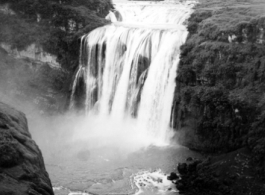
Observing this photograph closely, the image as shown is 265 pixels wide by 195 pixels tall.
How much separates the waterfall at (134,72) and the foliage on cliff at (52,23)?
67.6 inches

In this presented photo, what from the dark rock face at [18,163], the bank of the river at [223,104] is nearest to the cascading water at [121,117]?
the bank of the river at [223,104]

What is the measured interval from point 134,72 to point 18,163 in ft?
61.3

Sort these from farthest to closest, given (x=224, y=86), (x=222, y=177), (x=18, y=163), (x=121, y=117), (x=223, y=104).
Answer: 1. (x=121, y=117)
2. (x=224, y=86)
3. (x=223, y=104)
4. (x=222, y=177)
5. (x=18, y=163)

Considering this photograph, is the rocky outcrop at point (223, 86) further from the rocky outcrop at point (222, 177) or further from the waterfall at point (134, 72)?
the rocky outcrop at point (222, 177)

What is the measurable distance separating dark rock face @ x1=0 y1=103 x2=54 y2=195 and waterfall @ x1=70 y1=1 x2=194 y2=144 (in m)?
15.3

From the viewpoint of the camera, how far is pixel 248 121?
2864 centimetres

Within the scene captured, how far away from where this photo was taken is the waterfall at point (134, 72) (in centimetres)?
3344

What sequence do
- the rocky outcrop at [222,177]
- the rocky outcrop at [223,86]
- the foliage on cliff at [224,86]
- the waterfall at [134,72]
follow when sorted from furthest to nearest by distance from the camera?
1. the waterfall at [134,72]
2. the rocky outcrop at [223,86]
3. the foliage on cliff at [224,86]
4. the rocky outcrop at [222,177]

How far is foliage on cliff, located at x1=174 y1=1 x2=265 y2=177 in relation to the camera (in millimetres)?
28656

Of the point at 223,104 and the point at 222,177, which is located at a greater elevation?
the point at 223,104

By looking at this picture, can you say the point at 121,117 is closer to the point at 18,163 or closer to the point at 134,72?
the point at 134,72

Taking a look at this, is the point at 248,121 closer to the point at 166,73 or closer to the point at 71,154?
the point at 166,73

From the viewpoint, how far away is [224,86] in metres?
30.2

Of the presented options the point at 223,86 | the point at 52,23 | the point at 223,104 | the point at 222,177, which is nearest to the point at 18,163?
the point at 222,177
